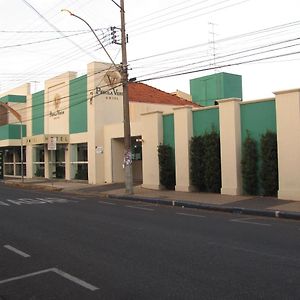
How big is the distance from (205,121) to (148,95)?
618 inches

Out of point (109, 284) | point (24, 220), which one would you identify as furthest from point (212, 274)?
point (24, 220)

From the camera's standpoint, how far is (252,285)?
6535 millimetres

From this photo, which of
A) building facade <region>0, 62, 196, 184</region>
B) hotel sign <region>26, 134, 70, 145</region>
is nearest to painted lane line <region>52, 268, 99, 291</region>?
building facade <region>0, 62, 196, 184</region>

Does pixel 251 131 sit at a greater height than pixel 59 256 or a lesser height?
greater

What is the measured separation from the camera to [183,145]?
23.0 meters

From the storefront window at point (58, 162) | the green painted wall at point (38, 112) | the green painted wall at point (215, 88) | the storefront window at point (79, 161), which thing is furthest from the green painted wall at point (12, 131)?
the green painted wall at point (215, 88)

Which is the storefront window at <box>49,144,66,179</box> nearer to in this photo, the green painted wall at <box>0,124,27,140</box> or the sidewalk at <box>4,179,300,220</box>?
the green painted wall at <box>0,124,27,140</box>

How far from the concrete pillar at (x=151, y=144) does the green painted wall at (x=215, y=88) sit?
800 inches

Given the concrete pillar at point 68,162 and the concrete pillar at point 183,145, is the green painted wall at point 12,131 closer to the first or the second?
the concrete pillar at point 68,162

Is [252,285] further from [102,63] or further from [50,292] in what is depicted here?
[102,63]

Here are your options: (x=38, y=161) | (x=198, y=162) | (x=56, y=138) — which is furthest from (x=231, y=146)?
(x=38, y=161)

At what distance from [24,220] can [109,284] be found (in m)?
7.86

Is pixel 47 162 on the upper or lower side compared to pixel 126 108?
lower

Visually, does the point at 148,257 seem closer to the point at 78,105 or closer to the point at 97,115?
the point at 97,115
